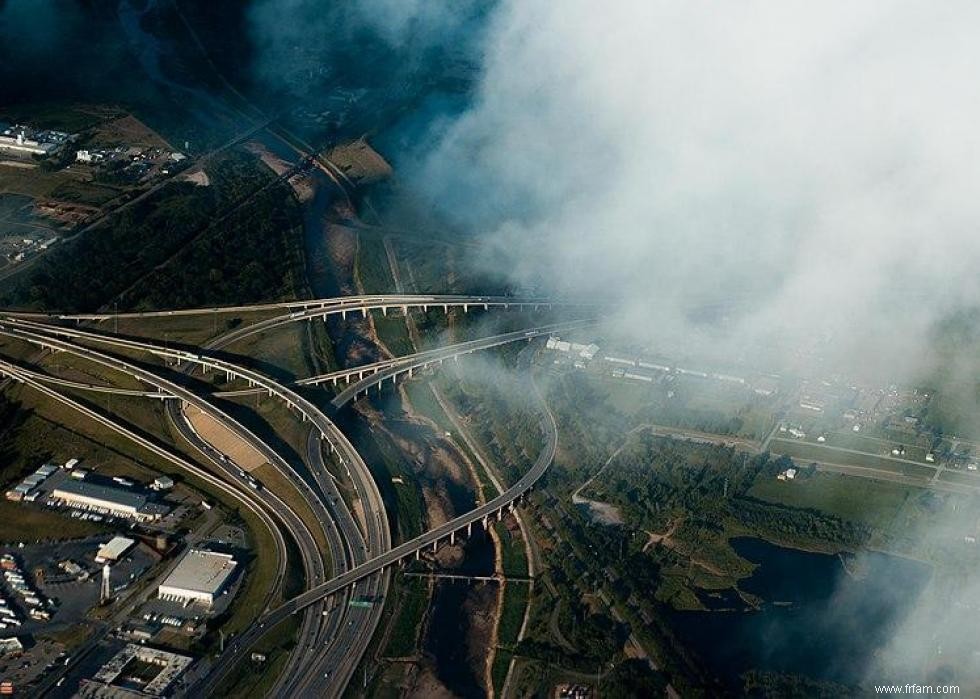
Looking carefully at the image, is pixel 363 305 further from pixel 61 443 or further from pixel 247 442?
pixel 61 443

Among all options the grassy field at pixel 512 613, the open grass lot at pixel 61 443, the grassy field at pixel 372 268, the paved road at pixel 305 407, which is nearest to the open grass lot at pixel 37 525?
the open grass lot at pixel 61 443

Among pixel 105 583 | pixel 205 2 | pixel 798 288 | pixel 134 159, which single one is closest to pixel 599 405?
pixel 798 288

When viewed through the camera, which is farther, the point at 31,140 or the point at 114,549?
the point at 31,140

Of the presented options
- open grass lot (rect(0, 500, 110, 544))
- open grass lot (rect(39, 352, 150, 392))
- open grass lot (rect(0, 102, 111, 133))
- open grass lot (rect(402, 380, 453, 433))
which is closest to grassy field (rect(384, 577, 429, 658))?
open grass lot (rect(0, 500, 110, 544))

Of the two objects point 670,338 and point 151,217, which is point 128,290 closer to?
point 151,217

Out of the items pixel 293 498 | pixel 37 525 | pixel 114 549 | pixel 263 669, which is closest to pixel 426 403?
pixel 293 498

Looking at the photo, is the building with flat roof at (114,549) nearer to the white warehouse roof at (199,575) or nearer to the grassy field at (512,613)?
the white warehouse roof at (199,575)

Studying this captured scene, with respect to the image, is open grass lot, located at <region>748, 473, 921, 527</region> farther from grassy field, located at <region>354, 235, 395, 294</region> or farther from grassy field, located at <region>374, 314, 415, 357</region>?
grassy field, located at <region>354, 235, 395, 294</region>
